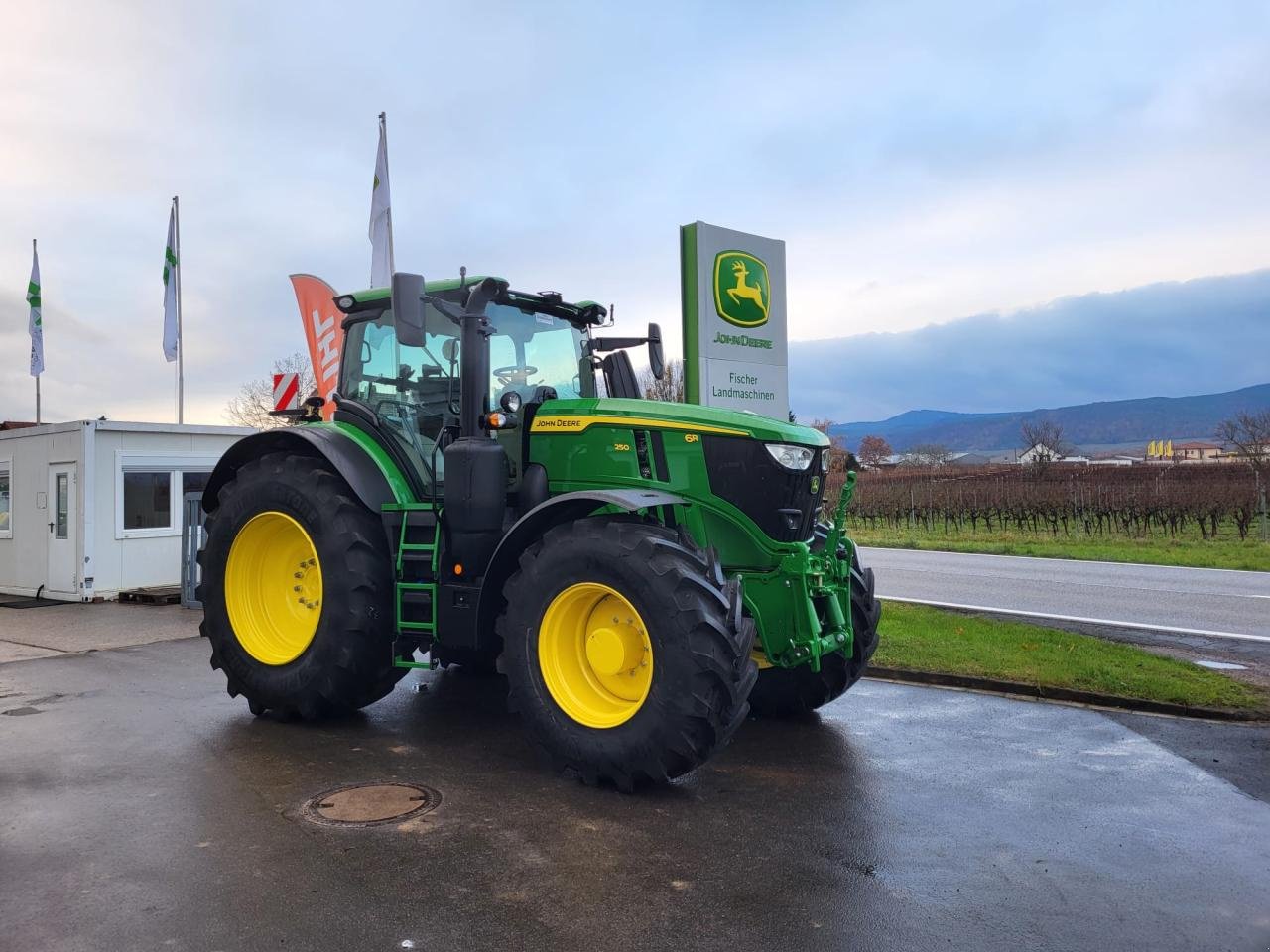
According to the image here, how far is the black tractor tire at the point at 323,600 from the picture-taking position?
5.95 metres

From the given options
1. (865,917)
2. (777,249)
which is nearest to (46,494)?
(777,249)

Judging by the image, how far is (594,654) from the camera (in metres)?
5.12

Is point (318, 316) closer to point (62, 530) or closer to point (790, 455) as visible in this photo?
point (62, 530)

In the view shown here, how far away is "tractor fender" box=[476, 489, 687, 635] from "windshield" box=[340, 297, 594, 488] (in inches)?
34.8

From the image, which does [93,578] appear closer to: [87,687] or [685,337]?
[87,687]

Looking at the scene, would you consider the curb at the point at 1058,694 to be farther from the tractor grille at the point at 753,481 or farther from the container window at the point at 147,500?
the container window at the point at 147,500

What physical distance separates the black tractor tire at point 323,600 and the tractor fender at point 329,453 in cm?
10

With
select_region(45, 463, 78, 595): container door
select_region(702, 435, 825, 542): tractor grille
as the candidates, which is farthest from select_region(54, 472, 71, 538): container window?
select_region(702, 435, 825, 542): tractor grille

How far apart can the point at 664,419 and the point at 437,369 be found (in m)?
1.71

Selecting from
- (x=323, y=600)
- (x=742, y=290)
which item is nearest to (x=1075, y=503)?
(x=742, y=290)

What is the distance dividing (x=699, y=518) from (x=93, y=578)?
1063cm

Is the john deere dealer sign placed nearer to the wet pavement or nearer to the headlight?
the headlight

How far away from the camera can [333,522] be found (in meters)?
6.08

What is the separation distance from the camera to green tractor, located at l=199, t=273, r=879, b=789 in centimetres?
486
